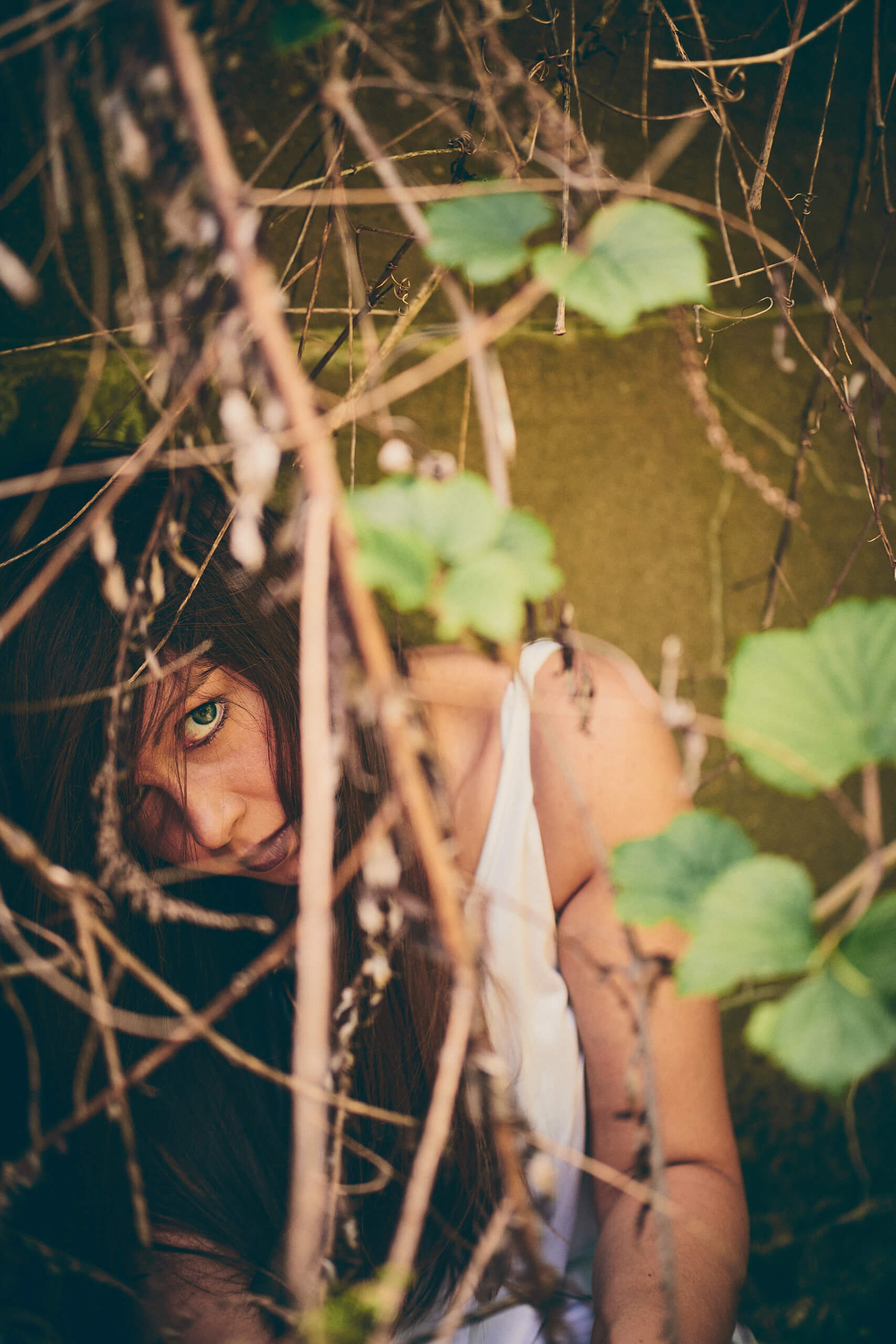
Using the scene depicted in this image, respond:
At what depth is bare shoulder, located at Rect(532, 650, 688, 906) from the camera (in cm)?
97

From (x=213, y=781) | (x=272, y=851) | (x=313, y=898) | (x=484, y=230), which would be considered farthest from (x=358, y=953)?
(x=484, y=230)

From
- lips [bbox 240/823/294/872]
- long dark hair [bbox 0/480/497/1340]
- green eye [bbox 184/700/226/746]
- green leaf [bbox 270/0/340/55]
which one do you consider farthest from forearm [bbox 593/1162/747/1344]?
green leaf [bbox 270/0/340/55]

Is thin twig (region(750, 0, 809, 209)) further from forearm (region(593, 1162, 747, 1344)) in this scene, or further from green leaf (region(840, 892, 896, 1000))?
forearm (region(593, 1162, 747, 1344))

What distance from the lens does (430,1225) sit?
928 millimetres

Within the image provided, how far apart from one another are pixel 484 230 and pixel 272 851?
804mm

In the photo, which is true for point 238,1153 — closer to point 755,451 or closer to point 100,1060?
point 100,1060

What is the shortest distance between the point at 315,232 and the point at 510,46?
13.5 inches

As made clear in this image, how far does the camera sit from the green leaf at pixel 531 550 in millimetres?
302

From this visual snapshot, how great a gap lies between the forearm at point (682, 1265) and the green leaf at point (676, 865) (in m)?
0.57

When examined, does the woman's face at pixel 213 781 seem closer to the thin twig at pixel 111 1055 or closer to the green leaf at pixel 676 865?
the thin twig at pixel 111 1055

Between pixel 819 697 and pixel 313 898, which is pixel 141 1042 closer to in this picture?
pixel 313 898

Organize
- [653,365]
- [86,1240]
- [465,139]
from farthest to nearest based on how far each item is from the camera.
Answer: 1. [653,365]
2. [86,1240]
3. [465,139]

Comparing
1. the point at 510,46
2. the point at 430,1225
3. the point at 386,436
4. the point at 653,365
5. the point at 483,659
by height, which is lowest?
the point at 430,1225

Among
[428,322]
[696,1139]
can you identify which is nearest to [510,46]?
[428,322]
